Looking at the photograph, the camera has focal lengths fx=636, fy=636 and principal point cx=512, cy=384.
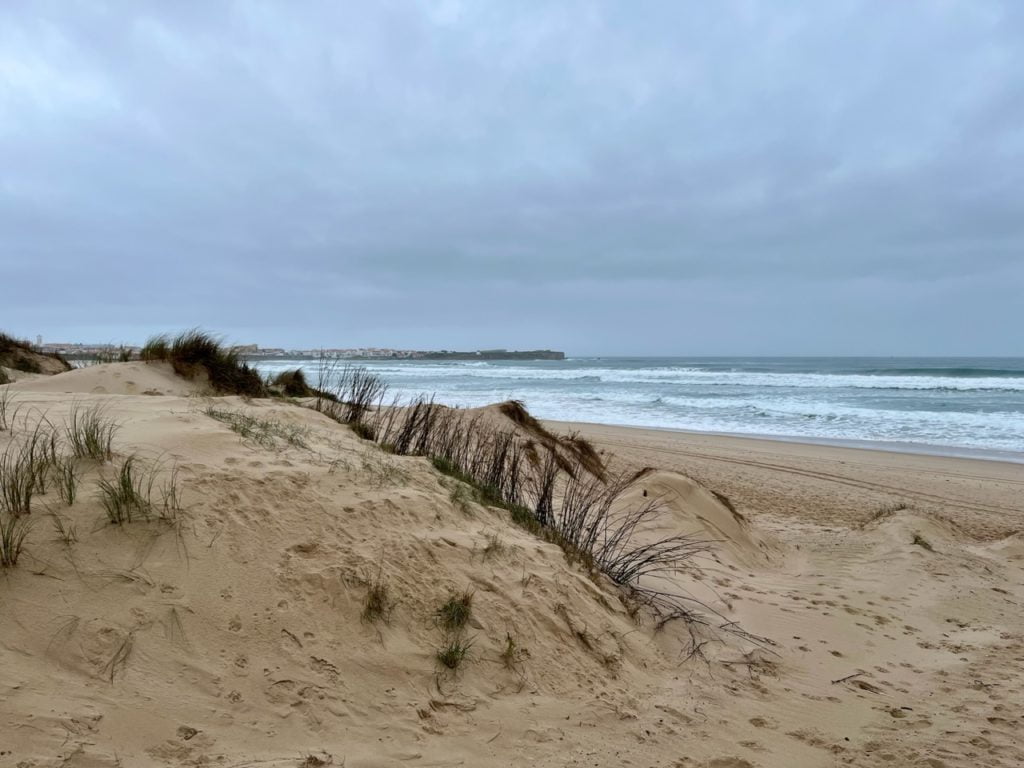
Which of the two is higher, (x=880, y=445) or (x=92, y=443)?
(x=92, y=443)

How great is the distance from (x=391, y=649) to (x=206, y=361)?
894 cm

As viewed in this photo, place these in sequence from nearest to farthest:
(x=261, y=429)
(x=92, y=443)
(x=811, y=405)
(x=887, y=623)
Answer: (x=92, y=443)
(x=261, y=429)
(x=887, y=623)
(x=811, y=405)

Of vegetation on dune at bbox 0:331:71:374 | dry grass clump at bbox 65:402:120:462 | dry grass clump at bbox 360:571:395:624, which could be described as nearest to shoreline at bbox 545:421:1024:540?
dry grass clump at bbox 360:571:395:624

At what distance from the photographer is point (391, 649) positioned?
3287 mm

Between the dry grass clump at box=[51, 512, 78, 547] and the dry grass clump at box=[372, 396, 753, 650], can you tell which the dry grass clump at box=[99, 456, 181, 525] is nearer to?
the dry grass clump at box=[51, 512, 78, 547]

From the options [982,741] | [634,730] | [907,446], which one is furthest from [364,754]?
[907,446]

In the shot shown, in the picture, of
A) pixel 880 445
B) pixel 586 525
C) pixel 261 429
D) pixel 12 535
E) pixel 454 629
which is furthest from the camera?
pixel 880 445

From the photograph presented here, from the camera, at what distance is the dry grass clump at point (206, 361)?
10.5m

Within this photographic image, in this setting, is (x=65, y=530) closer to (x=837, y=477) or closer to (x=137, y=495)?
(x=137, y=495)

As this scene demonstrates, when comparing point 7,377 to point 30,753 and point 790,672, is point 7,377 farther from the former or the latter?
point 790,672

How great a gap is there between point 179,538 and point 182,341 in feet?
28.2

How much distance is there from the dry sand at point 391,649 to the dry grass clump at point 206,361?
4.65 metres

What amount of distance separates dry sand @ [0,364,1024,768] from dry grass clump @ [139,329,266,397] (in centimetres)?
465

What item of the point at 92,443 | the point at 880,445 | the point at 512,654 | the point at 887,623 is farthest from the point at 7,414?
the point at 880,445
